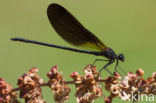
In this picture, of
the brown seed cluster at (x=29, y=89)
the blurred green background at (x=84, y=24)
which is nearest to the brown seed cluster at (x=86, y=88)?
the brown seed cluster at (x=29, y=89)

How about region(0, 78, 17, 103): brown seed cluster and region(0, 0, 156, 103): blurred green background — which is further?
region(0, 0, 156, 103): blurred green background

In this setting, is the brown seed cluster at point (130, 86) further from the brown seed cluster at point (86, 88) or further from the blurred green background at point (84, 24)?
the blurred green background at point (84, 24)

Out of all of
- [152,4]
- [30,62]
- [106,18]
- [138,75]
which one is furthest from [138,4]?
[138,75]

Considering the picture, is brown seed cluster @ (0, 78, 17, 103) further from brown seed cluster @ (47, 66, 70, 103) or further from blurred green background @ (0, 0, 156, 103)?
blurred green background @ (0, 0, 156, 103)

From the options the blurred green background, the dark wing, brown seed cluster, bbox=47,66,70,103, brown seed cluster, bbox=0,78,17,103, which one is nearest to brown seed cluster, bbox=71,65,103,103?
brown seed cluster, bbox=47,66,70,103

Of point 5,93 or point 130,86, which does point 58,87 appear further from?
point 130,86

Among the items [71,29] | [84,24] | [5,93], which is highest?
[84,24]

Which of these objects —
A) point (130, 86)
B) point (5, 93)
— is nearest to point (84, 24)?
point (130, 86)
